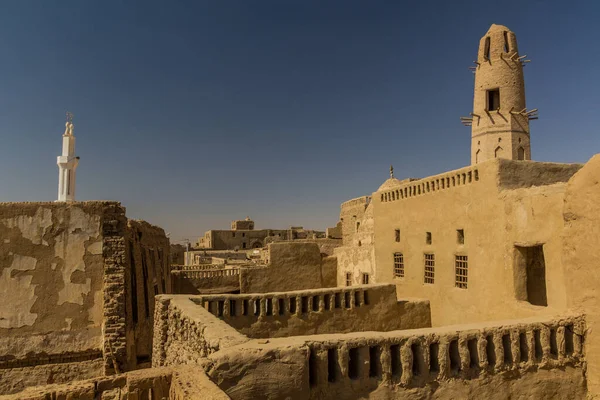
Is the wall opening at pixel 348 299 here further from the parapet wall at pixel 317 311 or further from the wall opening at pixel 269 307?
the wall opening at pixel 269 307

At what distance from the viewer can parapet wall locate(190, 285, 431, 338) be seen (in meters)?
8.46

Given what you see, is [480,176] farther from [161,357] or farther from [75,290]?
[75,290]

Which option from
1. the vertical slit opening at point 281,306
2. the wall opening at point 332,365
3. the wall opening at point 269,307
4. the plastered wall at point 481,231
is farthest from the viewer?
the plastered wall at point 481,231

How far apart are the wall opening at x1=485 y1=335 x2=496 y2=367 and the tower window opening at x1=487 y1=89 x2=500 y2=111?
2852 cm

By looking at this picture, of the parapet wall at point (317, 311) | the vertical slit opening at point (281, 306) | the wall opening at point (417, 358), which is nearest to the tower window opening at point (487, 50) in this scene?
the parapet wall at point (317, 311)

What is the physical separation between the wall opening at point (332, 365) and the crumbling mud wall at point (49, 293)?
654 centimetres

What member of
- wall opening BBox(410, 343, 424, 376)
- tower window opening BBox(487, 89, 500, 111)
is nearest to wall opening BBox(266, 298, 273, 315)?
wall opening BBox(410, 343, 424, 376)

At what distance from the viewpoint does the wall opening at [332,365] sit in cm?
562

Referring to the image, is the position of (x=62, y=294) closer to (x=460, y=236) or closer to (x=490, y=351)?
(x=490, y=351)

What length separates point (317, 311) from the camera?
9.36 meters

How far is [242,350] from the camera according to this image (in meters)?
5.11

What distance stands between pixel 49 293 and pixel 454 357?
331 inches

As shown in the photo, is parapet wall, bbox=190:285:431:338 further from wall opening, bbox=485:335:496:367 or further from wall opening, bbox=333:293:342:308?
wall opening, bbox=485:335:496:367

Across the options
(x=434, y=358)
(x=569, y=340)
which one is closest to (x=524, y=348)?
(x=569, y=340)
